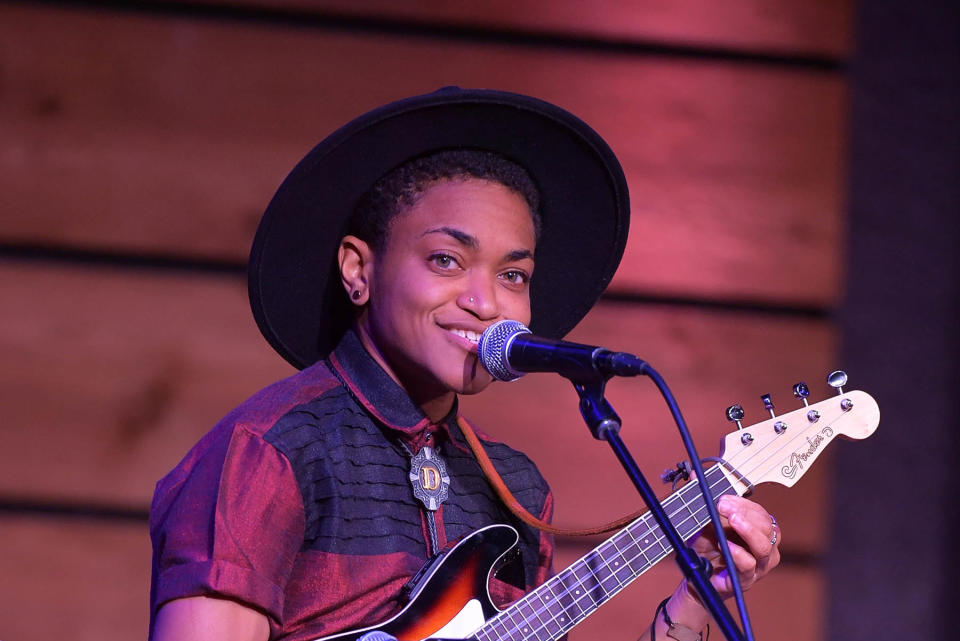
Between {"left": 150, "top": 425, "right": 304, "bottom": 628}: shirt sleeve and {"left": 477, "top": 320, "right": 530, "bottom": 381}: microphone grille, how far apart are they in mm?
307

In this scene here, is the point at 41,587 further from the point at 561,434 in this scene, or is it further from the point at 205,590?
the point at 205,590

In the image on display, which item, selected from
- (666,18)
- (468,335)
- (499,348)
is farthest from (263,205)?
(499,348)

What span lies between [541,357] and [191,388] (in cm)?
151

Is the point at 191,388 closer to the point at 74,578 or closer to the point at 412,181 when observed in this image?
the point at 74,578

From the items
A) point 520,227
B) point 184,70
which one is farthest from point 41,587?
point 520,227

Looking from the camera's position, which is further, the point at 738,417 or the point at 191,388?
the point at 191,388

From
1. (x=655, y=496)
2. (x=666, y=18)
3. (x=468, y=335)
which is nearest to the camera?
(x=655, y=496)

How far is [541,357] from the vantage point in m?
1.29

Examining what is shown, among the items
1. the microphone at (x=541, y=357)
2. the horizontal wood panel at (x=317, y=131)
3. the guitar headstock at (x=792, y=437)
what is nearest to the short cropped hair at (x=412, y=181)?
the microphone at (x=541, y=357)

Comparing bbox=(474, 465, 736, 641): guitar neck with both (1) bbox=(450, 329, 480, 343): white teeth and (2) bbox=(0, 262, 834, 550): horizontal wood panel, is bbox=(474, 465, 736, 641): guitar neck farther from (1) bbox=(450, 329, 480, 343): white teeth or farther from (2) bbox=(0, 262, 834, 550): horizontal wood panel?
(2) bbox=(0, 262, 834, 550): horizontal wood panel

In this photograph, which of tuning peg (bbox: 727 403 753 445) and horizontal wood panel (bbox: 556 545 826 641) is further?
horizontal wood panel (bbox: 556 545 826 641)

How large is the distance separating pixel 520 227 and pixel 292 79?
1.20 metres

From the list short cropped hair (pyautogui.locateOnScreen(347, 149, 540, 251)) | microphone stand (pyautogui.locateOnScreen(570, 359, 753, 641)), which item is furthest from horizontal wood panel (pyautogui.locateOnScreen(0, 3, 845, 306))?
microphone stand (pyautogui.locateOnScreen(570, 359, 753, 641))

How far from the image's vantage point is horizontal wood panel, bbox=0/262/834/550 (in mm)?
2541
